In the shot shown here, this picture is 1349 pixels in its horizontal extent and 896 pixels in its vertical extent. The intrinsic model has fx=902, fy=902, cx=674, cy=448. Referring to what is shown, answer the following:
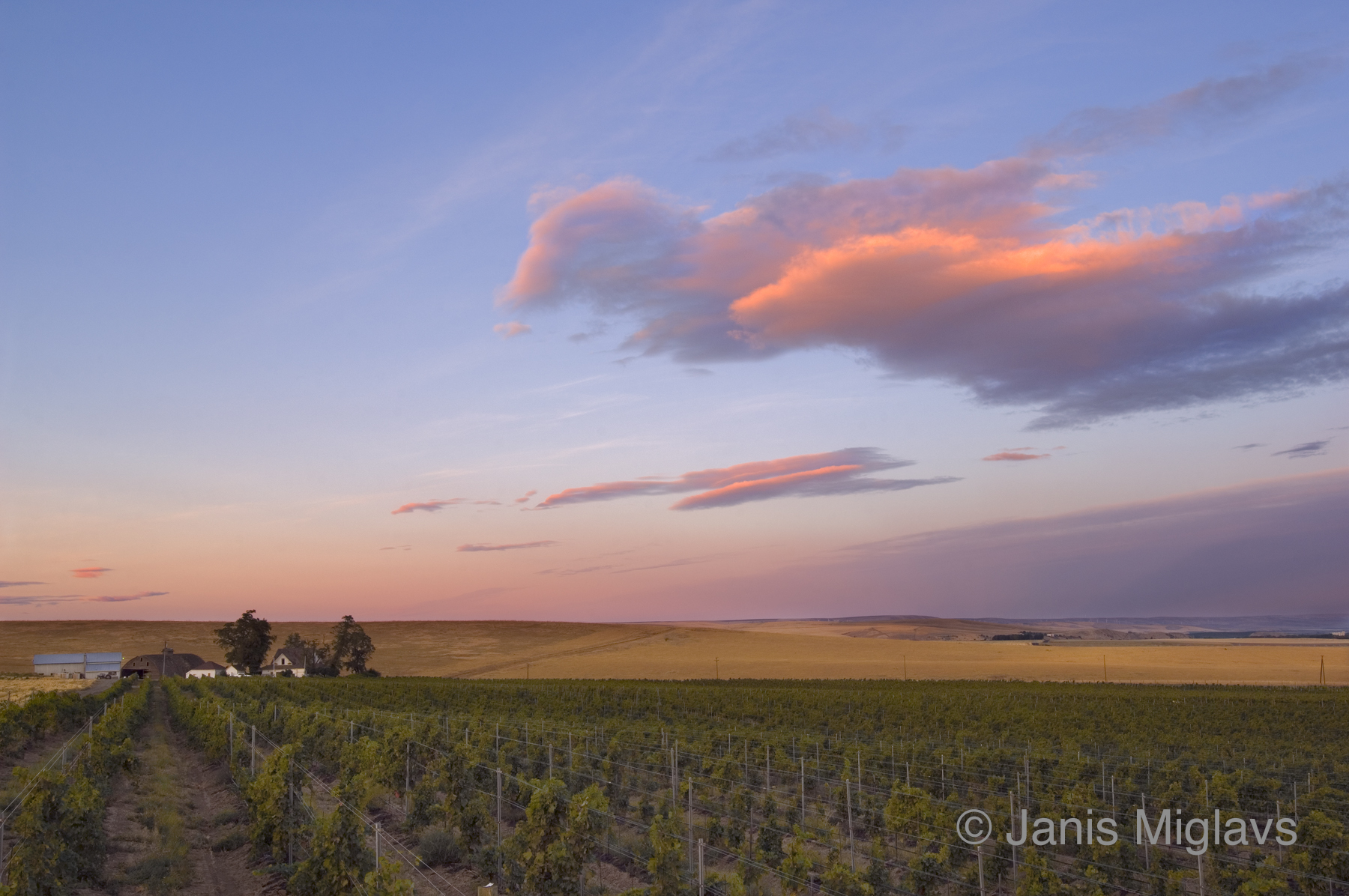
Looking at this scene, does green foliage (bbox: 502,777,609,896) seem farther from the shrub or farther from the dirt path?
the dirt path

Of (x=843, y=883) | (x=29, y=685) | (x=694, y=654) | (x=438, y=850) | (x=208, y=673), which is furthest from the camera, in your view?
(x=694, y=654)

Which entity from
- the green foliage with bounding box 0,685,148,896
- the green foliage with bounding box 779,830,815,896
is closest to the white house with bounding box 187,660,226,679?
the green foliage with bounding box 0,685,148,896

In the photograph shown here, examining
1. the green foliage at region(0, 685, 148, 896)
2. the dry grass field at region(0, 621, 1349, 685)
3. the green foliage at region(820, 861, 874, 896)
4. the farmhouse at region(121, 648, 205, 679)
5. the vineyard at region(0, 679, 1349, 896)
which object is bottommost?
the dry grass field at region(0, 621, 1349, 685)

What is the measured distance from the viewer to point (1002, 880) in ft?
53.0

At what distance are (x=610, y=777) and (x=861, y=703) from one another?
3064 centimetres

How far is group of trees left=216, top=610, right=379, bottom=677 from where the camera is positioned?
97.7 meters

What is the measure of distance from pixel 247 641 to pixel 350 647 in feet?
46.7

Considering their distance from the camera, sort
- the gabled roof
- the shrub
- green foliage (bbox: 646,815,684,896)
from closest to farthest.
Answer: green foliage (bbox: 646,815,684,896), the shrub, the gabled roof

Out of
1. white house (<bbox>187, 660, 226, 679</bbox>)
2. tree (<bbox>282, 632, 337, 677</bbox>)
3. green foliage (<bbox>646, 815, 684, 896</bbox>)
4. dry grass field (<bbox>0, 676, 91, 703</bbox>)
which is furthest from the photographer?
tree (<bbox>282, 632, 337, 677</bbox>)

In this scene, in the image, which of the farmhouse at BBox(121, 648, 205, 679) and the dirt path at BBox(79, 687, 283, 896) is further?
the farmhouse at BBox(121, 648, 205, 679)

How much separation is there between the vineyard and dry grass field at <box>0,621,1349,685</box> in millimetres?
51859

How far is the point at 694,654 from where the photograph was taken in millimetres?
127812

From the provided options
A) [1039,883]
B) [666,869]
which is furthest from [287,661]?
[1039,883]

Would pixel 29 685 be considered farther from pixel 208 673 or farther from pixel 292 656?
pixel 292 656
